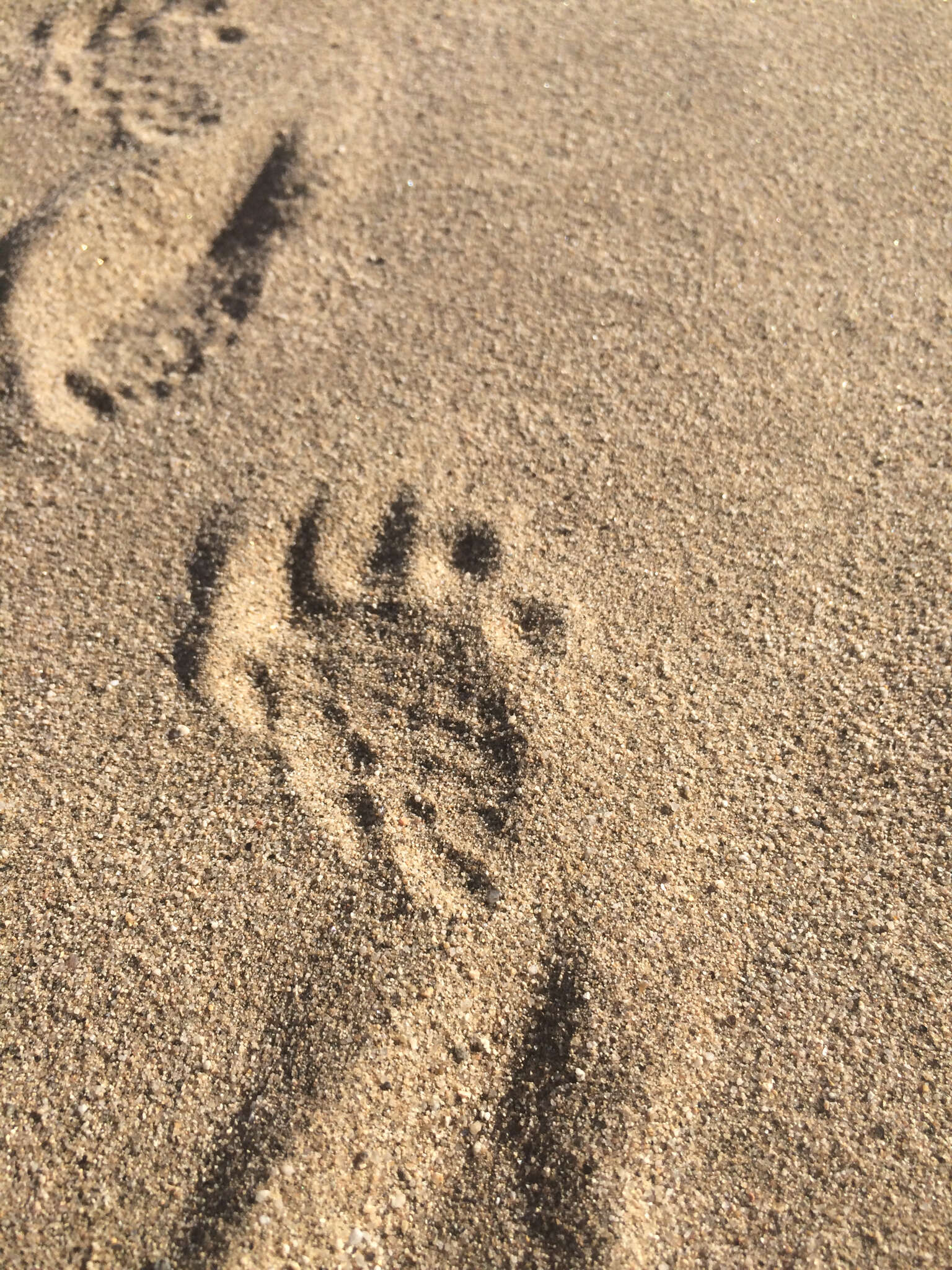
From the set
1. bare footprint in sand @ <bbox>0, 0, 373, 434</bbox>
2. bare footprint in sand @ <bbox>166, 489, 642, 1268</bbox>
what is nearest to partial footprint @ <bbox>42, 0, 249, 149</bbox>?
bare footprint in sand @ <bbox>0, 0, 373, 434</bbox>

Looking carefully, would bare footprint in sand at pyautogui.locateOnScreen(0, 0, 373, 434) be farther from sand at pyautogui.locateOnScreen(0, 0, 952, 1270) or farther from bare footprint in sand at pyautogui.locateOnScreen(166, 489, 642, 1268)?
bare footprint in sand at pyautogui.locateOnScreen(166, 489, 642, 1268)

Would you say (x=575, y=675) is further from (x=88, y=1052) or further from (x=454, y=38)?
(x=454, y=38)

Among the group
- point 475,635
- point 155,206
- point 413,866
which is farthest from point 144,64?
point 413,866

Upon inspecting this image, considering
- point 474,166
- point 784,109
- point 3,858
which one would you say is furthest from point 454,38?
point 3,858

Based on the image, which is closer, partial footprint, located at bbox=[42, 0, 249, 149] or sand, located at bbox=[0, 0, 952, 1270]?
sand, located at bbox=[0, 0, 952, 1270]

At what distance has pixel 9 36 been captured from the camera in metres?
2.52

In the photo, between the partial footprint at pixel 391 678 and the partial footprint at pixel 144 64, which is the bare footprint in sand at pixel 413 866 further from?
the partial footprint at pixel 144 64

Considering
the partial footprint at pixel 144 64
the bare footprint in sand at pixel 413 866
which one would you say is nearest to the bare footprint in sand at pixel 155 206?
the partial footprint at pixel 144 64

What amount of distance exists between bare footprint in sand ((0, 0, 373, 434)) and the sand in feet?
0.04

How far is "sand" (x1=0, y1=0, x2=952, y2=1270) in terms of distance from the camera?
50.7 inches

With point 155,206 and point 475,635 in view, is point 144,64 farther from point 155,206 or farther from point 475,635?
point 475,635

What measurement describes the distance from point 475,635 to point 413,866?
40cm

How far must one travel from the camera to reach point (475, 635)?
1666 millimetres

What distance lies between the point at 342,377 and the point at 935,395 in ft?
3.74
